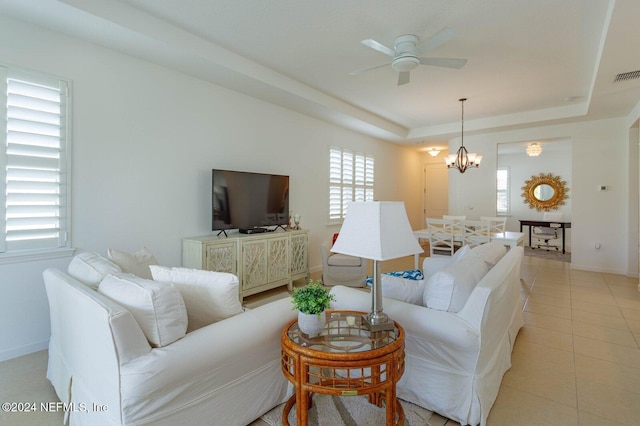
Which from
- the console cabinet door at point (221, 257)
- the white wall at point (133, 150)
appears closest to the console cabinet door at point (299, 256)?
the console cabinet door at point (221, 257)

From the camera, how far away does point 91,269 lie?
1.92 m

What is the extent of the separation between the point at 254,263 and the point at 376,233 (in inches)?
105

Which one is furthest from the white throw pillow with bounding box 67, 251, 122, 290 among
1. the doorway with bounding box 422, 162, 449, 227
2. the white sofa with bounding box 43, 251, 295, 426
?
the doorway with bounding box 422, 162, 449, 227

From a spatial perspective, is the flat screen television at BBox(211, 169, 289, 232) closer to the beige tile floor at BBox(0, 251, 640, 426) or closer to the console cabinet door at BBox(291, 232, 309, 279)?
the console cabinet door at BBox(291, 232, 309, 279)

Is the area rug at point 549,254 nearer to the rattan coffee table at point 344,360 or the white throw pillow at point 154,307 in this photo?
the rattan coffee table at point 344,360

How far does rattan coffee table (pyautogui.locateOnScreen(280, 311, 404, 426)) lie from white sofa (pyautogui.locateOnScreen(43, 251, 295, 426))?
187mm

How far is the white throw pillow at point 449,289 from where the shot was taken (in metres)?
1.90

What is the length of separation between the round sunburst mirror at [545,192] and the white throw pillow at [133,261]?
1024 centimetres

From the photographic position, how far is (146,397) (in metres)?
1.32

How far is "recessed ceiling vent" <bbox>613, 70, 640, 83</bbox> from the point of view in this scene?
3.61 metres

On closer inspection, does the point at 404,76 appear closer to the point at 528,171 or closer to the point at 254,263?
the point at 254,263

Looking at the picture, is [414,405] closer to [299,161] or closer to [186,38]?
[186,38]

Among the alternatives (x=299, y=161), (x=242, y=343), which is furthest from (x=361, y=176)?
(x=242, y=343)

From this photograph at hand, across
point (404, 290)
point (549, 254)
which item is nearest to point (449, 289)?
point (404, 290)
